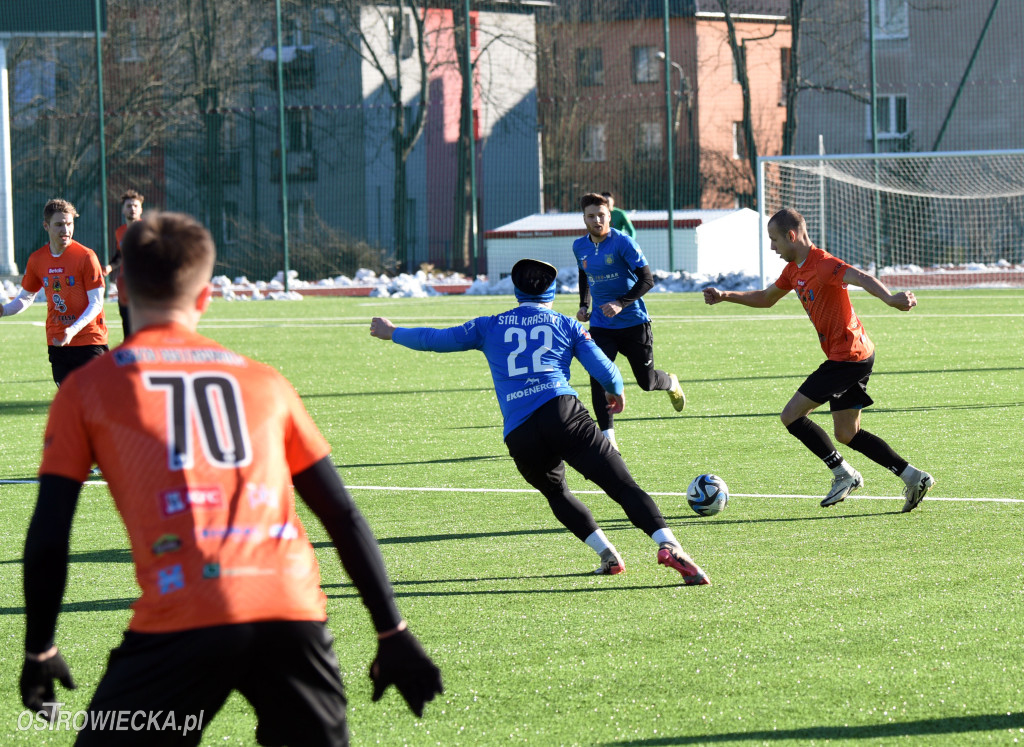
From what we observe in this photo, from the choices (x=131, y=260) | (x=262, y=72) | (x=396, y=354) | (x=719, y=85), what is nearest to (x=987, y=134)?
(x=719, y=85)

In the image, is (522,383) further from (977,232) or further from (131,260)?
(977,232)

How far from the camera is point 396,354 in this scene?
65.0 ft

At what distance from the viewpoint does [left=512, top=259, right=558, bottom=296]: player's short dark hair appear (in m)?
6.73

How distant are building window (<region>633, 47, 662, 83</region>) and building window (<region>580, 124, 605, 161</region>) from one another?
188 cm

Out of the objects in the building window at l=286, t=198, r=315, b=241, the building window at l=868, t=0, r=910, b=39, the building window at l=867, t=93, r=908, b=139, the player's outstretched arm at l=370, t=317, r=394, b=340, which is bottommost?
the player's outstretched arm at l=370, t=317, r=394, b=340

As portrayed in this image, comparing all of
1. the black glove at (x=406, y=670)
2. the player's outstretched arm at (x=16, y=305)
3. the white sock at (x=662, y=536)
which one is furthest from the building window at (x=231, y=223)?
the black glove at (x=406, y=670)

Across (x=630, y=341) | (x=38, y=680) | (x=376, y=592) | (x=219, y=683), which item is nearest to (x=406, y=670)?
(x=376, y=592)

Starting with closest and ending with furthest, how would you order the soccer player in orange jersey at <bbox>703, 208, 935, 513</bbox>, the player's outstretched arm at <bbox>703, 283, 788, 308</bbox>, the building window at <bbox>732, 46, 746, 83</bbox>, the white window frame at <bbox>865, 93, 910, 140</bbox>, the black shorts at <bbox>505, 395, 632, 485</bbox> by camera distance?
the black shorts at <bbox>505, 395, 632, 485</bbox>, the soccer player in orange jersey at <bbox>703, 208, 935, 513</bbox>, the player's outstretched arm at <bbox>703, 283, 788, 308</bbox>, the white window frame at <bbox>865, 93, 910, 140</bbox>, the building window at <bbox>732, 46, 746, 83</bbox>

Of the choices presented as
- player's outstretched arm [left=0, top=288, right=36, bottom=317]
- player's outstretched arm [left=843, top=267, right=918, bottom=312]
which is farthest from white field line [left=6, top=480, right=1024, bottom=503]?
player's outstretched arm [left=0, top=288, right=36, bottom=317]

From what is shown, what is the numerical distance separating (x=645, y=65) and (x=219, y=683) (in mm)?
39311

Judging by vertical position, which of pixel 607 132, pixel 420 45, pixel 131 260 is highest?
pixel 420 45

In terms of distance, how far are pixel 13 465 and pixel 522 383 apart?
5726mm

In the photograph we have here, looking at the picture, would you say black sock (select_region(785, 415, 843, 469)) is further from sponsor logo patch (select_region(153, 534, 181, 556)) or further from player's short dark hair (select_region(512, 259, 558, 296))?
sponsor logo patch (select_region(153, 534, 181, 556))

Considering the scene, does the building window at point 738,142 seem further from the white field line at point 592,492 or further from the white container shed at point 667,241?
the white field line at point 592,492
